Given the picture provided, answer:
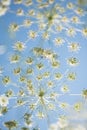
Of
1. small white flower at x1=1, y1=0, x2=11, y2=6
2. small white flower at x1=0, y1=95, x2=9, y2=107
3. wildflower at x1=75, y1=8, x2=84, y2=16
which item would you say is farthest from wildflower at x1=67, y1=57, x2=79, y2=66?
small white flower at x1=1, y1=0, x2=11, y2=6

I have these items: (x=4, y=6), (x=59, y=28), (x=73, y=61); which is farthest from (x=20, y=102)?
(x=4, y=6)

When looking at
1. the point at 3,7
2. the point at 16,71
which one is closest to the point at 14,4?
the point at 3,7

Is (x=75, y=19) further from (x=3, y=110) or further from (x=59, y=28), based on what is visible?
(x=3, y=110)

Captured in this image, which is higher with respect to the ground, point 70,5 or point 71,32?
point 70,5

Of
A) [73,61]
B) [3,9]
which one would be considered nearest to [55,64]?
[73,61]

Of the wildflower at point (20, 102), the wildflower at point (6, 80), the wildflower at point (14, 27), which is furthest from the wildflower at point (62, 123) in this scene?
the wildflower at point (14, 27)

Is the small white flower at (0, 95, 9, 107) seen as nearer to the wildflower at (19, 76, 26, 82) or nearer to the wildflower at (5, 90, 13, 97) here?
the wildflower at (5, 90, 13, 97)

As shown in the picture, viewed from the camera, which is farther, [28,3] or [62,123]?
[28,3]

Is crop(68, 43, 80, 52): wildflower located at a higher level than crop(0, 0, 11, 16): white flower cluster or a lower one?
lower

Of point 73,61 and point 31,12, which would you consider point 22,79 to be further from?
point 31,12

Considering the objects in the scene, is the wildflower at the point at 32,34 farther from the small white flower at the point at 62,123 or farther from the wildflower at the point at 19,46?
the small white flower at the point at 62,123

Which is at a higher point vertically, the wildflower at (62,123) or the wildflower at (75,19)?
the wildflower at (75,19)
